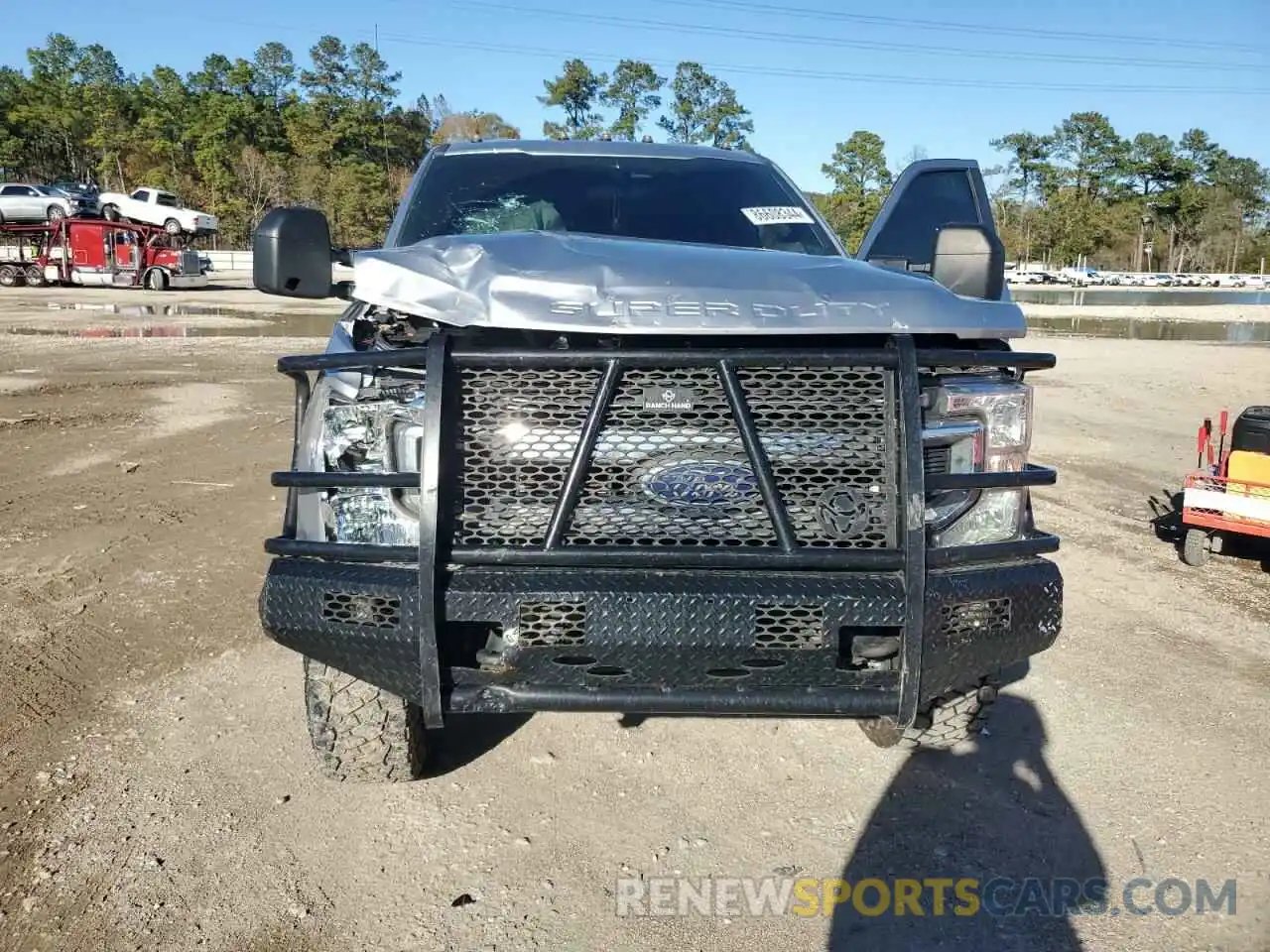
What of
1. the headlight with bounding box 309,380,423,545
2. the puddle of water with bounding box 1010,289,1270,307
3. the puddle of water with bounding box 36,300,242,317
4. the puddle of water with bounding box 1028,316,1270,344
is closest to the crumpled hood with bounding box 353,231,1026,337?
the headlight with bounding box 309,380,423,545

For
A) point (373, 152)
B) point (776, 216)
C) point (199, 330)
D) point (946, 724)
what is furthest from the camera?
point (373, 152)

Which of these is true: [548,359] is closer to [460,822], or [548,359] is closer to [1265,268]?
[460,822]

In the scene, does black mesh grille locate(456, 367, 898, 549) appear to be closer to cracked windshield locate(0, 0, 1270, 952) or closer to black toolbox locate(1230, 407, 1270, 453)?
cracked windshield locate(0, 0, 1270, 952)

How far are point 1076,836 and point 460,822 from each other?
6.06 feet

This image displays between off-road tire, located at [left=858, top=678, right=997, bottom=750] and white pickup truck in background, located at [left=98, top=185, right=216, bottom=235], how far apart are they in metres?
38.3

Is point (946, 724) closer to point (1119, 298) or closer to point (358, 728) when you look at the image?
point (358, 728)

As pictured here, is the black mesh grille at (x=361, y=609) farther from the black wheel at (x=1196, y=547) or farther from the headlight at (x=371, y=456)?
the black wheel at (x=1196, y=547)

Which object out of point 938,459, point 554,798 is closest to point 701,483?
point 938,459

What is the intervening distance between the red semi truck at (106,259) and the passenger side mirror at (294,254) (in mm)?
34987

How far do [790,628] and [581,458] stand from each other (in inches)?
26.4

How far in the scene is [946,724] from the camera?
10.4 feet

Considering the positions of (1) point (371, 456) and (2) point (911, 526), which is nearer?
(2) point (911, 526)

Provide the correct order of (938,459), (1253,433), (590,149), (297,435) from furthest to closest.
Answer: (1253,433), (590,149), (297,435), (938,459)

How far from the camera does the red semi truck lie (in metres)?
33.9
